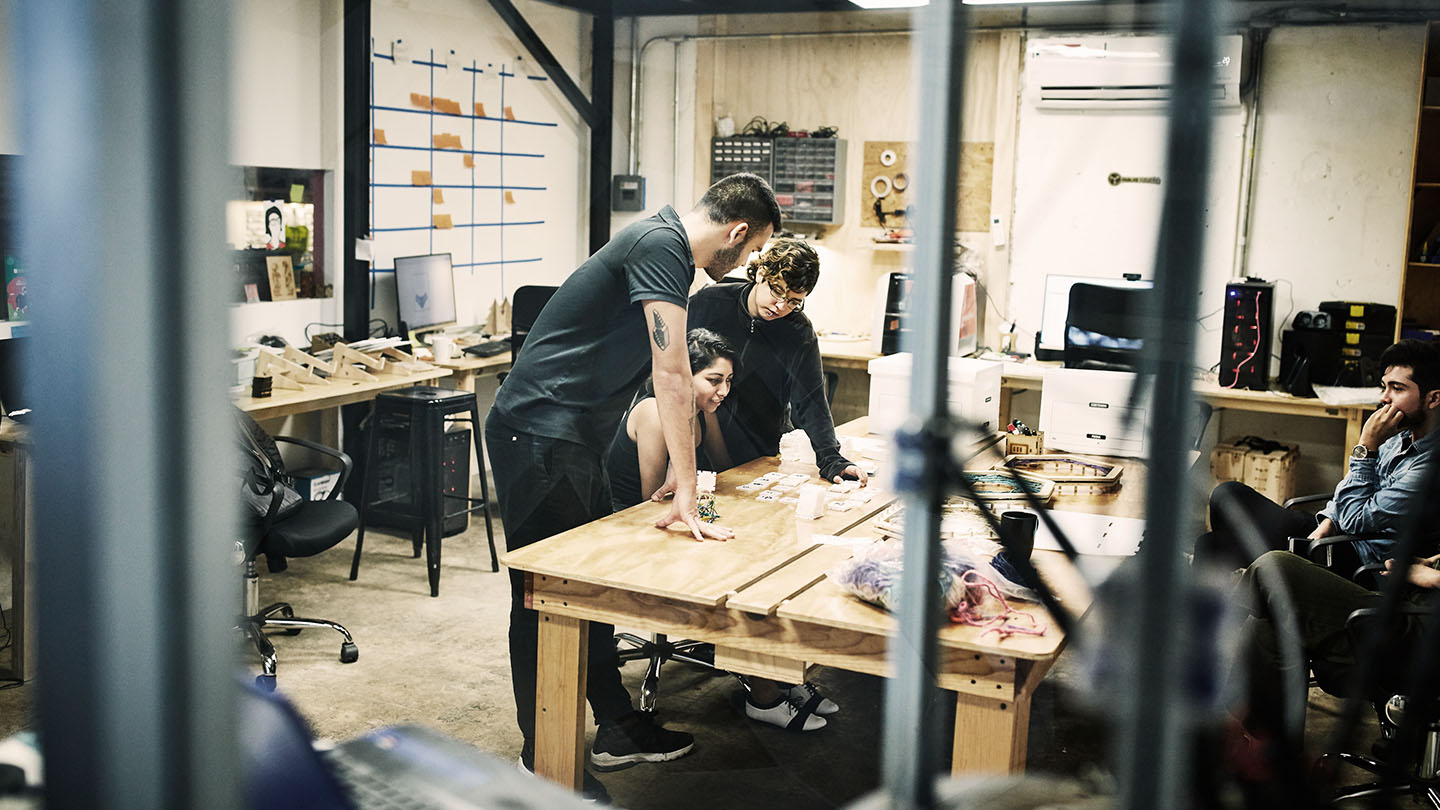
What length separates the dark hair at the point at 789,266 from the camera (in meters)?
2.68

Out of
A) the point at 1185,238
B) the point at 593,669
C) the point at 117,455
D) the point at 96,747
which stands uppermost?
the point at 1185,238

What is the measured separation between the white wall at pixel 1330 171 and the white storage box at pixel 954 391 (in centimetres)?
Result: 209

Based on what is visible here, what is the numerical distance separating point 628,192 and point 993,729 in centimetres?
336

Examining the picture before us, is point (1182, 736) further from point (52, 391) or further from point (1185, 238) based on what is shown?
point (52, 391)

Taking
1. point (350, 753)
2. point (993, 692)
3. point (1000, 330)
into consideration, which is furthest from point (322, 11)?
point (350, 753)

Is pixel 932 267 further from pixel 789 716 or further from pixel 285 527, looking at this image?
pixel 285 527

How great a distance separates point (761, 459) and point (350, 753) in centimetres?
207

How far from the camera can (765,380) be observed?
2.80 meters

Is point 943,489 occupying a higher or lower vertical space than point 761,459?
higher

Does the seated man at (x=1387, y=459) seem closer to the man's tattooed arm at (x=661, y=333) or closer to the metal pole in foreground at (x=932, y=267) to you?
the man's tattooed arm at (x=661, y=333)

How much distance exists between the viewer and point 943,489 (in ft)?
2.32

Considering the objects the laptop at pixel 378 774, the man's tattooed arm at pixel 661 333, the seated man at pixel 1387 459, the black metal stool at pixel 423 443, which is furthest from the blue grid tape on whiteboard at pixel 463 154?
the laptop at pixel 378 774

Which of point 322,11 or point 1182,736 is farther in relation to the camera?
point 322,11

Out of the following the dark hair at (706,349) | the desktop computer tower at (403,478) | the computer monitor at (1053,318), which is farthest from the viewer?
the desktop computer tower at (403,478)
